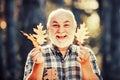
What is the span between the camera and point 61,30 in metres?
2.73

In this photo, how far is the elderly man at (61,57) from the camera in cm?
273

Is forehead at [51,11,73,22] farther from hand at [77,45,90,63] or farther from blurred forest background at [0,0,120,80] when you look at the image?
hand at [77,45,90,63]

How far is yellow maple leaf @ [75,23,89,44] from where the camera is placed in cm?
278

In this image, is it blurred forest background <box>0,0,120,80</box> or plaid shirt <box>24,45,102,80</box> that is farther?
blurred forest background <box>0,0,120,80</box>

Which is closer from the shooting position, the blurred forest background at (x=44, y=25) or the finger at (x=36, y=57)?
the finger at (x=36, y=57)

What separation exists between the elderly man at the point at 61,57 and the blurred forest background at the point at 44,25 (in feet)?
0.29

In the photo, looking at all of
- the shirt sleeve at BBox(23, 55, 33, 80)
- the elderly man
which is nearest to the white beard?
the elderly man

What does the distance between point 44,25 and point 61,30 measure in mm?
172

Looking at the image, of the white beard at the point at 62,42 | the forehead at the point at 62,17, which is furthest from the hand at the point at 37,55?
the forehead at the point at 62,17

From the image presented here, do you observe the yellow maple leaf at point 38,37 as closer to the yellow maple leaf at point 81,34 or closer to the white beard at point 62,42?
the white beard at point 62,42

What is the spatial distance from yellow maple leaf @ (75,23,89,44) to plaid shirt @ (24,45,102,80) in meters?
0.06

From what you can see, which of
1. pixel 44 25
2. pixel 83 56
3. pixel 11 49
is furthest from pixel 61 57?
pixel 11 49

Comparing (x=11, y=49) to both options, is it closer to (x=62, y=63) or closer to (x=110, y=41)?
(x=62, y=63)

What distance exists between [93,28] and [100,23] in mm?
73
